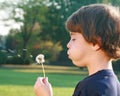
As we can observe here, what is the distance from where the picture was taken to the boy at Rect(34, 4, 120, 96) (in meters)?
2.49

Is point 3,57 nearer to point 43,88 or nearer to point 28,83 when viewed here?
point 28,83

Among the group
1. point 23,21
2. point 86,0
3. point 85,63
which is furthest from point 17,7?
point 85,63

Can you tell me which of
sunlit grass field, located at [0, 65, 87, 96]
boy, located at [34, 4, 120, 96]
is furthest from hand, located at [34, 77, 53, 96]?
sunlit grass field, located at [0, 65, 87, 96]

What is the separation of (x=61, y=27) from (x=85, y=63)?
60740 millimetres

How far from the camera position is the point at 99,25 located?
2.54m

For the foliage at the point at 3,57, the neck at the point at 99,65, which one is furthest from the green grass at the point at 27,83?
the foliage at the point at 3,57

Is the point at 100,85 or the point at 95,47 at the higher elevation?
the point at 95,47

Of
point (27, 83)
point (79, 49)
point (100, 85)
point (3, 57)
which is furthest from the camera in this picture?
point (3, 57)

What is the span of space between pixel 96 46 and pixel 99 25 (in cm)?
13

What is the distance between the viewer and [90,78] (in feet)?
8.30

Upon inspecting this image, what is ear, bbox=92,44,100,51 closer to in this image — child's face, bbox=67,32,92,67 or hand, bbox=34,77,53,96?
child's face, bbox=67,32,92,67

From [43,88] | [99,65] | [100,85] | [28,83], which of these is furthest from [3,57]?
[100,85]

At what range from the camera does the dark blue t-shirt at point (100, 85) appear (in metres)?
2.45

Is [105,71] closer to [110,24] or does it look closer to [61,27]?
[110,24]
